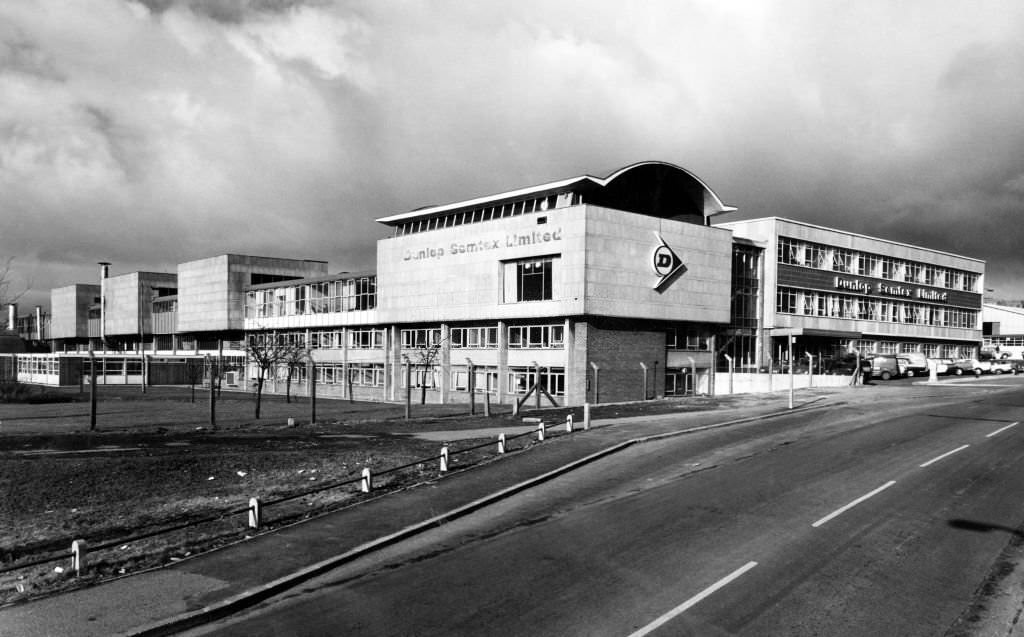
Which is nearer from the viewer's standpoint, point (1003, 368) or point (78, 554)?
point (78, 554)

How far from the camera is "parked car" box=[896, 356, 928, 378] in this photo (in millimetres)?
62844

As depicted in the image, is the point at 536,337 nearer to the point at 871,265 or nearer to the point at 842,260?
the point at 842,260

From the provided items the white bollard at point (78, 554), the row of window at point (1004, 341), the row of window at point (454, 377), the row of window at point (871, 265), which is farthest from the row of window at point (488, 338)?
the row of window at point (1004, 341)

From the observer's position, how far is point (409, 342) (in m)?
57.0

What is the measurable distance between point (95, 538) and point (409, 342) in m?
42.8

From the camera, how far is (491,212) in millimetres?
52250

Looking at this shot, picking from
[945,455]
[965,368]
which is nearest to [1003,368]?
[965,368]

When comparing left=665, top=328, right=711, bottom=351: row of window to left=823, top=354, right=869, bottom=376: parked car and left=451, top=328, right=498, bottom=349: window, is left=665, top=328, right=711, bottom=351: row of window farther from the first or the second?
left=823, top=354, right=869, bottom=376: parked car

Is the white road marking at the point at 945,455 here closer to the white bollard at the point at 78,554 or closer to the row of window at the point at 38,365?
the white bollard at the point at 78,554

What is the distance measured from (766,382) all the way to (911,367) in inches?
840

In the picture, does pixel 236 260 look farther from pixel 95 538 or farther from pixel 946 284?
pixel 946 284

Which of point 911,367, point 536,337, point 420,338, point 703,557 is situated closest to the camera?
point 703,557

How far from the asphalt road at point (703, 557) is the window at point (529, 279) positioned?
25.3 meters

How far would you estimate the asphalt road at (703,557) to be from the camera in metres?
9.47
